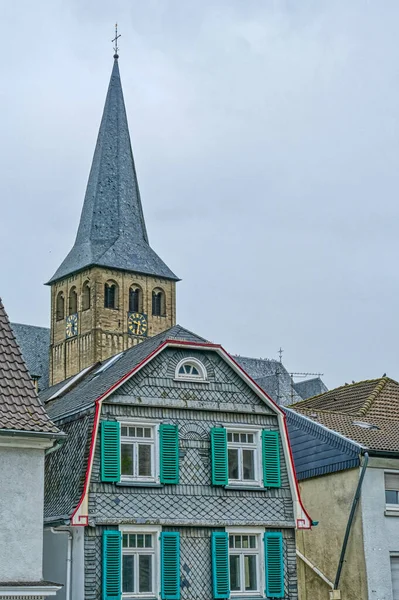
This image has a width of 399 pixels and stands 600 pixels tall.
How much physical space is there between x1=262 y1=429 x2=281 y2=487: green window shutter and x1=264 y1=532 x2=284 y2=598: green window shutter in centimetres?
132

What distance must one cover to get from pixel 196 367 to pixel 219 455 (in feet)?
7.75

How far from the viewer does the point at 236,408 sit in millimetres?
29109

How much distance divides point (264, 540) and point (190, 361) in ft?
15.9

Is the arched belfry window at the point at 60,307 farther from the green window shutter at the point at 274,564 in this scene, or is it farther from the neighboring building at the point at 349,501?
the green window shutter at the point at 274,564

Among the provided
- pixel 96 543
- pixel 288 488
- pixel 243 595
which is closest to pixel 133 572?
pixel 96 543

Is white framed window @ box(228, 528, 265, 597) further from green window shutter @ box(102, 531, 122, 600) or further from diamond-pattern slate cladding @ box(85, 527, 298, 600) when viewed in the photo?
green window shutter @ box(102, 531, 122, 600)

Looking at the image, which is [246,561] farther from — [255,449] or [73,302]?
[73,302]

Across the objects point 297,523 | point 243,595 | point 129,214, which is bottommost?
point 243,595

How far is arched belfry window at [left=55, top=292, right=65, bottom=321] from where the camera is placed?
10231 cm

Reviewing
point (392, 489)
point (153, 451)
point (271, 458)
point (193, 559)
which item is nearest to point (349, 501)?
point (392, 489)

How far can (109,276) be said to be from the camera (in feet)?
321

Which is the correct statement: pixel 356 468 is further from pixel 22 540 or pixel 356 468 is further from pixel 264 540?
pixel 22 540

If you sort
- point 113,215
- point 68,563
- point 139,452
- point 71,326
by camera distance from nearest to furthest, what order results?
point 68,563
point 139,452
point 71,326
point 113,215

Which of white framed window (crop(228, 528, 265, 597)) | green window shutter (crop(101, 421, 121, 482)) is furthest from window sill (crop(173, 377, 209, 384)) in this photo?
white framed window (crop(228, 528, 265, 597))
